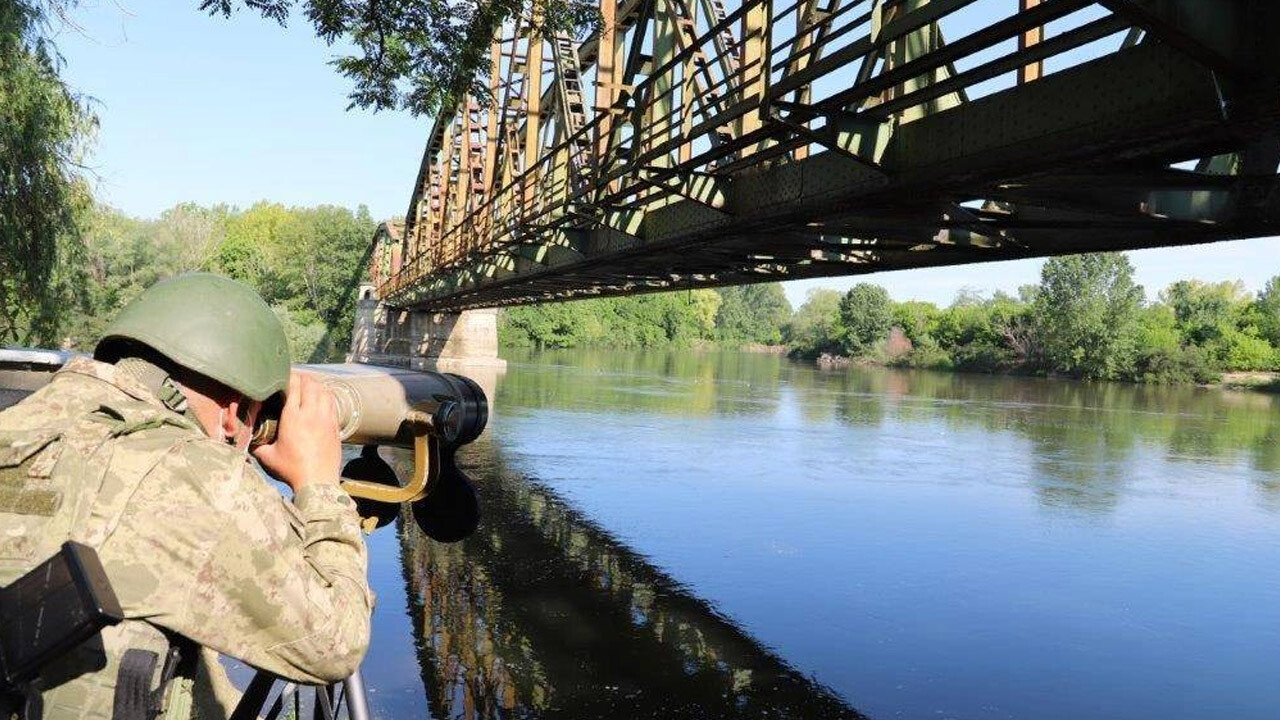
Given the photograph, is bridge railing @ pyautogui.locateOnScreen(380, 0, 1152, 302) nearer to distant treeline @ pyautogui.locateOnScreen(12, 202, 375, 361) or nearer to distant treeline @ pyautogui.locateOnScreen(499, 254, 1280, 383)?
distant treeline @ pyautogui.locateOnScreen(12, 202, 375, 361)

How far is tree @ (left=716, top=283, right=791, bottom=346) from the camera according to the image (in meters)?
151

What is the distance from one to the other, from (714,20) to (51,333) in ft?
39.9

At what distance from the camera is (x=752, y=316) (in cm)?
16888

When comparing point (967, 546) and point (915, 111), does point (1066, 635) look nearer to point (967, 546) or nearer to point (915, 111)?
point (967, 546)

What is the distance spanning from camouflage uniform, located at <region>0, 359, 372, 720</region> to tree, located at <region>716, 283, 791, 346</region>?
131 meters

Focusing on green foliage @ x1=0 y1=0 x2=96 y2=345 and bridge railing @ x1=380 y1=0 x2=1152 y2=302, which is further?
green foliage @ x1=0 y1=0 x2=96 y2=345

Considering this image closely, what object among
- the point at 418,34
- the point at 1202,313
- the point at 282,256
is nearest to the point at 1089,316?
the point at 1202,313

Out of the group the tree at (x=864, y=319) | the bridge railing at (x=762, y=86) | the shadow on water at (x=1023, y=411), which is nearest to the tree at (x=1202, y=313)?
the shadow on water at (x=1023, y=411)

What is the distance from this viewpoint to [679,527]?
14891 mm

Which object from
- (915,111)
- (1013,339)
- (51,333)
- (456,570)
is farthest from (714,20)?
(1013,339)

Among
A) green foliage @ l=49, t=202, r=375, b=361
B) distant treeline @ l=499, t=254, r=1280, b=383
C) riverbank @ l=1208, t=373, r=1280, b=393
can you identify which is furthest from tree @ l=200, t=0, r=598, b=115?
riverbank @ l=1208, t=373, r=1280, b=393

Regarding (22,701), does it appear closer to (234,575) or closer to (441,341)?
(234,575)

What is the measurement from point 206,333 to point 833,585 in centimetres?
1103

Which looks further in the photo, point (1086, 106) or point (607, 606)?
point (607, 606)
